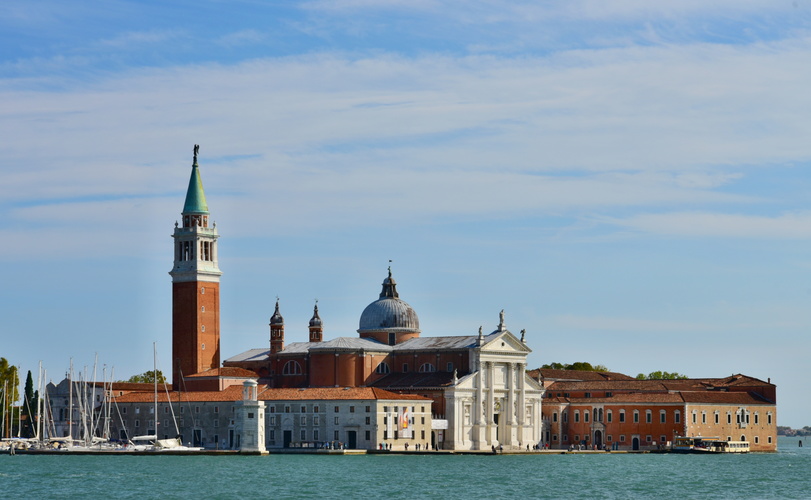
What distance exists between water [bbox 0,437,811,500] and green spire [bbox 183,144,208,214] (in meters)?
19.0

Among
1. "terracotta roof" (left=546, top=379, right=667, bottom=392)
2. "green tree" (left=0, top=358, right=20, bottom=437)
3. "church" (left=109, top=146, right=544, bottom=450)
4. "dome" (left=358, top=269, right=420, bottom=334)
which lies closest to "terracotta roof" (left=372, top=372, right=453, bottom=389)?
"church" (left=109, top=146, right=544, bottom=450)

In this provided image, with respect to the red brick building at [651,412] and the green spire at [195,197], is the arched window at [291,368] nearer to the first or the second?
the green spire at [195,197]

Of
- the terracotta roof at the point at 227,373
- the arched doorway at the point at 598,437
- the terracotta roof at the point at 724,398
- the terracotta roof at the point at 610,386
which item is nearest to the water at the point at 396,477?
→ the terracotta roof at the point at 227,373

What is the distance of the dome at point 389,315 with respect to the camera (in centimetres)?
10250

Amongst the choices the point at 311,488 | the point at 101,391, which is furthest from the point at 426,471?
the point at 101,391

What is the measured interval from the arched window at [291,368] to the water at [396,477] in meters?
15.0

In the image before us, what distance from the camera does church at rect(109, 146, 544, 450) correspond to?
91500 millimetres

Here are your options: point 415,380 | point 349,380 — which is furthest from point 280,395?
point 415,380

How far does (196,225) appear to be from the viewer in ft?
331

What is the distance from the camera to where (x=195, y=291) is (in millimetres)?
99438

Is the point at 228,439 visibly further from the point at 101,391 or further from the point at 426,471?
the point at 426,471

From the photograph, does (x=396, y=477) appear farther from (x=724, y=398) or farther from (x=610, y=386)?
(x=724, y=398)

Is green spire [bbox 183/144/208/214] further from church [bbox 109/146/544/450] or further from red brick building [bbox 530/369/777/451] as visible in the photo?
red brick building [bbox 530/369/777/451]

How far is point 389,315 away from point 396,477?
35285 mm
